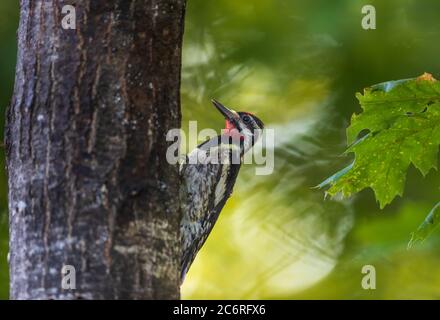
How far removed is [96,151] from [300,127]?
12.9 feet

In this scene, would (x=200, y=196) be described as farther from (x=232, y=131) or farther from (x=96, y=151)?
(x=96, y=151)

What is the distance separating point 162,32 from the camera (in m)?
2.37

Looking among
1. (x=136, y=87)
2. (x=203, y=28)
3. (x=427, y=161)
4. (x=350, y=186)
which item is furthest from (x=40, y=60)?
(x=203, y=28)

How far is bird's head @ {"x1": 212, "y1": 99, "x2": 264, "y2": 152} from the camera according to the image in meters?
4.88

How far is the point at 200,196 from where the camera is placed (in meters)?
4.22

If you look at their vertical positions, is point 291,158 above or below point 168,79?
above

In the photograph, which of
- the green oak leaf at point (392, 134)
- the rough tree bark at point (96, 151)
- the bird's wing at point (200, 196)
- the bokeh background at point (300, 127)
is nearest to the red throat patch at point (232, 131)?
the bird's wing at point (200, 196)

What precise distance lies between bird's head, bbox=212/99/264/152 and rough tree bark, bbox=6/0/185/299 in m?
2.48

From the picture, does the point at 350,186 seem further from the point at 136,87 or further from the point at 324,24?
the point at 324,24

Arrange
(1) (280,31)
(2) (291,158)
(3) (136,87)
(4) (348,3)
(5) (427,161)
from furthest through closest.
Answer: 1. (2) (291,158)
2. (1) (280,31)
3. (4) (348,3)
4. (5) (427,161)
5. (3) (136,87)

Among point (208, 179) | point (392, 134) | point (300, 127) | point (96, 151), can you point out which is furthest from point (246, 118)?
point (96, 151)

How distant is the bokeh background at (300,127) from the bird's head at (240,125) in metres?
0.68

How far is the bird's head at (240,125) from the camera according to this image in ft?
16.0

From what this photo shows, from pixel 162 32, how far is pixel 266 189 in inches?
140
